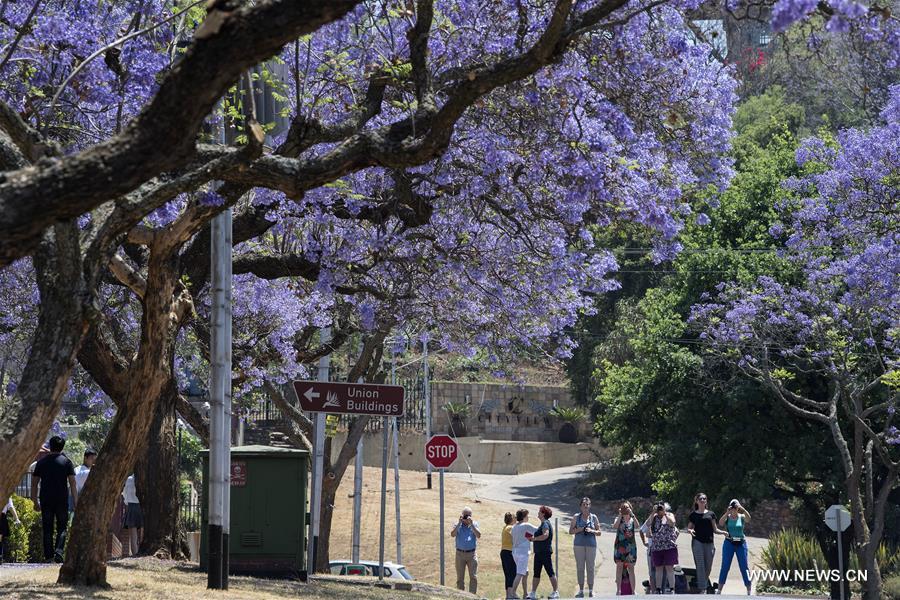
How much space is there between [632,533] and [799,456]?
11.8m

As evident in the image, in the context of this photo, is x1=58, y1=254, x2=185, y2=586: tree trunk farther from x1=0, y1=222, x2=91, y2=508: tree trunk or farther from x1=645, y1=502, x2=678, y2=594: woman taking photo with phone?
x1=645, y1=502, x2=678, y2=594: woman taking photo with phone

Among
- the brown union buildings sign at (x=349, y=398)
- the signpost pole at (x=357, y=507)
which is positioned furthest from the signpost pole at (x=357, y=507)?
the brown union buildings sign at (x=349, y=398)

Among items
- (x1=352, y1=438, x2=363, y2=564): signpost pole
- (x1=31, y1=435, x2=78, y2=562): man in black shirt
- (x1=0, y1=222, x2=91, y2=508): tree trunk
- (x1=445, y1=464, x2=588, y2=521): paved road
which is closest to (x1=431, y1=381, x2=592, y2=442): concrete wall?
(x1=445, y1=464, x2=588, y2=521): paved road

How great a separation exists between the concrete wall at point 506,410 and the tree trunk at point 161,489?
28.4 metres

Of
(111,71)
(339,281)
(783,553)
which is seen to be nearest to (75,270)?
(111,71)

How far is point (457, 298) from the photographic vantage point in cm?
1706

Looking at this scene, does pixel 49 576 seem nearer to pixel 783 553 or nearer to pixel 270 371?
pixel 270 371

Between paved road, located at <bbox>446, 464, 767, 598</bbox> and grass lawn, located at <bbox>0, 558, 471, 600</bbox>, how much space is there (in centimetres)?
1014

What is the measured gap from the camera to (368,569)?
1991cm

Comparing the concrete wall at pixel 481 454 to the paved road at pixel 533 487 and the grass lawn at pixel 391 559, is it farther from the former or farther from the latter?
the grass lawn at pixel 391 559

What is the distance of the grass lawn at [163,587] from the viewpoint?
991 centimetres

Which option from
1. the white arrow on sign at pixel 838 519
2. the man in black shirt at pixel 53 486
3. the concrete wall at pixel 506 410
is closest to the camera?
the man in black shirt at pixel 53 486

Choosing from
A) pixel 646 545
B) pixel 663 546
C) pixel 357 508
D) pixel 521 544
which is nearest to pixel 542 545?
pixel 521 544

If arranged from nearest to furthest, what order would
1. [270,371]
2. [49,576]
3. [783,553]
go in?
[49,576]
[270,371]
[783,553]
